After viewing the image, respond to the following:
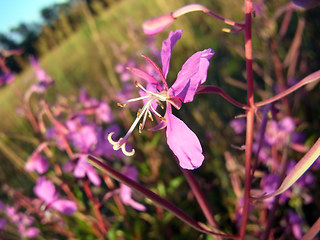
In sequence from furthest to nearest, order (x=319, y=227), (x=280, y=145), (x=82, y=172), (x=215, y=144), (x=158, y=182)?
(x=215, y=144)
(x=158, y=182)
(x=280, y=145)
(x=82, y=172)
(x=319, y=227)

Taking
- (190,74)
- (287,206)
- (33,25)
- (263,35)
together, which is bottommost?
(287,206)

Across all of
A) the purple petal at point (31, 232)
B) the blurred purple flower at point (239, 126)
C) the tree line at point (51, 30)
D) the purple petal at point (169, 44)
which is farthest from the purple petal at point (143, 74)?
the tree line at point (51, 30)

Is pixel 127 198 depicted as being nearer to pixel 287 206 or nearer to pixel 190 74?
pixel 190 74

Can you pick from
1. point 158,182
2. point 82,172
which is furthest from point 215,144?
point 82,172

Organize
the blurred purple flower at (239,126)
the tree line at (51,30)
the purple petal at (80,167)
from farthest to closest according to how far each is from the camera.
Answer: the tree line at (51,30)
the blurred purple flower at (239,126)
the purple petal at (80,167)

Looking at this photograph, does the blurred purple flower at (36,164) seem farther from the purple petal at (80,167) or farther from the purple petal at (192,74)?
the purple petal at (192,74)

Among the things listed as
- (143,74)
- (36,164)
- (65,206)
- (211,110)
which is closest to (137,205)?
(65,206)

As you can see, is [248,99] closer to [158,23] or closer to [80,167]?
[158,23]
